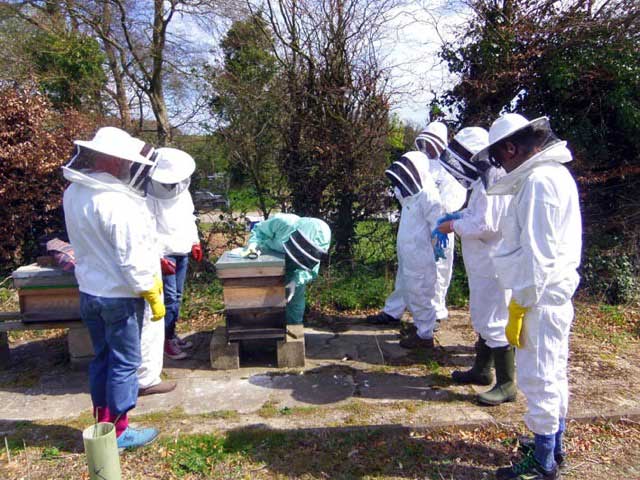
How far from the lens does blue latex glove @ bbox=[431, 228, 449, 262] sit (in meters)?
4.52

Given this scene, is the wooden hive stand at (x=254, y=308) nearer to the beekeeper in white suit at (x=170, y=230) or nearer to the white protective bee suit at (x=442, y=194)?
the beekeeper in white suit at (x=170, y=230)

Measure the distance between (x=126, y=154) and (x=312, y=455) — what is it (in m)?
2.28

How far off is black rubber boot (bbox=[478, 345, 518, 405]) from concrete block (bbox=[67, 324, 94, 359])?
3516 mm

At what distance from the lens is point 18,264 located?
716cm

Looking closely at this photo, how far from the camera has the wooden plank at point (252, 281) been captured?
4.25 meters

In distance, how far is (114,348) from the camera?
3.15 metres

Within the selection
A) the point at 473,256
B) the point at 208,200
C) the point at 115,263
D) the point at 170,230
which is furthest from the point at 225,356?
the point at 208,200

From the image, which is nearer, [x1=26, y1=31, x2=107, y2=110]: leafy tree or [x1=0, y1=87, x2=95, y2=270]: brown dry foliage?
[x1=0, y1=87, x2=95, y2=270]: brown dry foliage

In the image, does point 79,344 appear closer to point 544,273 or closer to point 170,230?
point 170,230

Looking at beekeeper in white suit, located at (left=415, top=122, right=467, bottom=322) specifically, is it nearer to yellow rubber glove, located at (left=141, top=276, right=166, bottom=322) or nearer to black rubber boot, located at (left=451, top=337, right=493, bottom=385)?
black rubber boot, located at (left=451, top=337, right=493, bottom=385)

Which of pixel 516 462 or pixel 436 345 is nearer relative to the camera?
pixel 516 462

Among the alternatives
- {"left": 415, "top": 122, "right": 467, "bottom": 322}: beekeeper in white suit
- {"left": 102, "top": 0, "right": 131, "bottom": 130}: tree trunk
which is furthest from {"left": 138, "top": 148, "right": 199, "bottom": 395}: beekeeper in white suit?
{"left": 102, "top": 0, "right": 131, "bottom": 130}: tree trunk

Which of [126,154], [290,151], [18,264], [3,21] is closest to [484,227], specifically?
[126,154]

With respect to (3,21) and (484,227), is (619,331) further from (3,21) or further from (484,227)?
(3,21)
